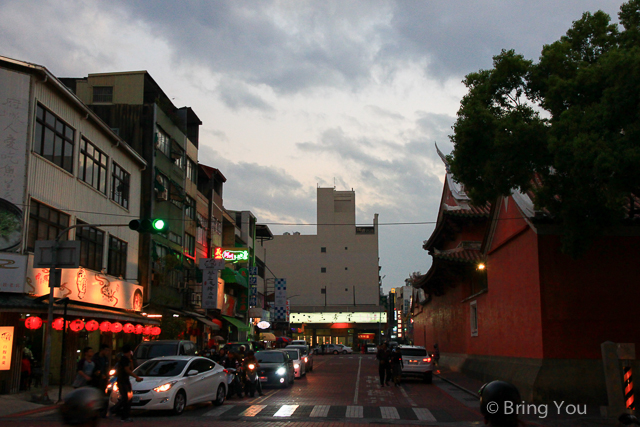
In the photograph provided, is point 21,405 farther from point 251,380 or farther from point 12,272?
point 251,380

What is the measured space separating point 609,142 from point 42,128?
1881 centimetres

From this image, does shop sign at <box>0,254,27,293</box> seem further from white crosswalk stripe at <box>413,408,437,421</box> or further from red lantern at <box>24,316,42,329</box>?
white crosswalk stripe at <box>413,408,437,421</box>

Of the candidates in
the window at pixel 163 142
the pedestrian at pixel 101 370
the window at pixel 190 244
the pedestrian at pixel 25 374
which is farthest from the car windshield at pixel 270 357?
the window at pixel 190 244

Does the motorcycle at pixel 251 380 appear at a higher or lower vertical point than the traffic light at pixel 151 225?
lower

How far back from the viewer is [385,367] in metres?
26.5

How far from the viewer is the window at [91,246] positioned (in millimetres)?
25938

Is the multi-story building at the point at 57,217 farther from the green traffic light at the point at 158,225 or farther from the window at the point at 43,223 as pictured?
the green traffic light at the point at 158,225

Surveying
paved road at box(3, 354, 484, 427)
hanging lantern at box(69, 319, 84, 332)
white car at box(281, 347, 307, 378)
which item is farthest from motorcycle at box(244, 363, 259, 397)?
white car at box(281, 347, 307, 378)

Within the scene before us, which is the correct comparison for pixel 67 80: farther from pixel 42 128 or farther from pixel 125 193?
pixel 42 128

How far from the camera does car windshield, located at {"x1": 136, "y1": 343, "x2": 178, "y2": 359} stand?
72.6 feet

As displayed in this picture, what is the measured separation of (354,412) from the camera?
55.1 ft

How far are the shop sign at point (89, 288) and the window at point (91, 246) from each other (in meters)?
0.54

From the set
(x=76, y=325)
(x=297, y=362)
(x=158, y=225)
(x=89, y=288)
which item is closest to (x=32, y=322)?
(x=76, y=325)

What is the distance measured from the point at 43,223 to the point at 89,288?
13.6 feet
